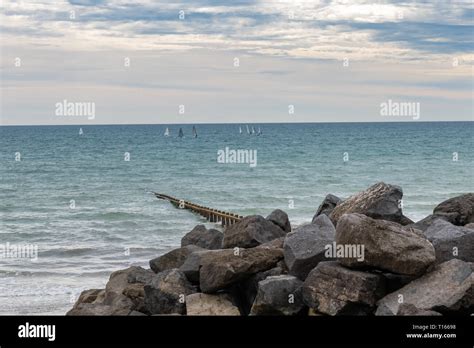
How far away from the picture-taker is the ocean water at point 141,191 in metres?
29.2

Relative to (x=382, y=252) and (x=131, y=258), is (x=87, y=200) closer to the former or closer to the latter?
(x=131, y=258)

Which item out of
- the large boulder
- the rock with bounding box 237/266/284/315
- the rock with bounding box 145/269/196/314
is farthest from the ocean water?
the rock with bounding box 237/266/284/315

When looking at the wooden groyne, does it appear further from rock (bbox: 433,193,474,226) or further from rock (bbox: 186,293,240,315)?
rock (bbox: 186,293,240,315)

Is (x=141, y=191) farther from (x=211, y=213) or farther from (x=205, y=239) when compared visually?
(x=205, y=239)

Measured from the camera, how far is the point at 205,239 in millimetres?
22094

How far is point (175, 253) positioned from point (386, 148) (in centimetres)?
10291

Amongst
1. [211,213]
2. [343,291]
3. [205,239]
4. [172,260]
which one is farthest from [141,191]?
[343,291]

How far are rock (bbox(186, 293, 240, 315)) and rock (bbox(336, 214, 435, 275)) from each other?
8.43ft

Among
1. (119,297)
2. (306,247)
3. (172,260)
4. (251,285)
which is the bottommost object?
(119,297)

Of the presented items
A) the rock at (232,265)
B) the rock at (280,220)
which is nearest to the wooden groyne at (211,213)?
the rock at (280,220)

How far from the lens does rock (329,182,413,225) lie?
18.2 meters

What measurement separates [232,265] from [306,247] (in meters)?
1.55

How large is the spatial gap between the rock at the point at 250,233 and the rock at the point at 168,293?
219 cm

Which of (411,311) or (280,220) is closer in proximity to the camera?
(411,311)
